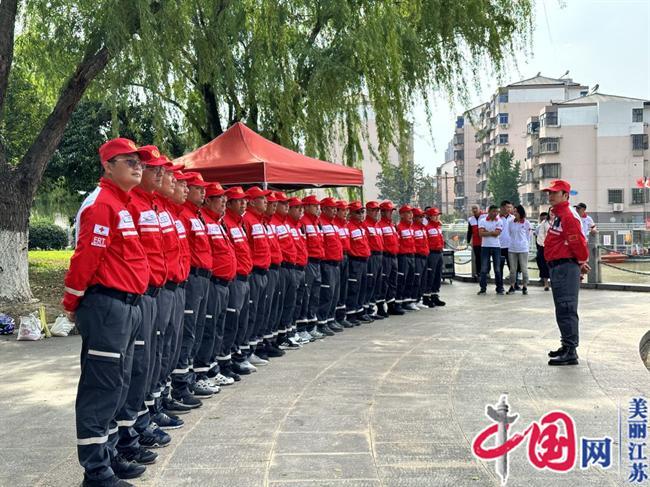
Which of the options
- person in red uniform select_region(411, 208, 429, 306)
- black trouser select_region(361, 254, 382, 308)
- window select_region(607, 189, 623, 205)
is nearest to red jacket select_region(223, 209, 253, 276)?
black trouser select_region(361, 254, 382, 308)

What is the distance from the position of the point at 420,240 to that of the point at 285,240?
196 inches

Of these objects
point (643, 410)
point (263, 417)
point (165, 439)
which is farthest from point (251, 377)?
point (643, 410)

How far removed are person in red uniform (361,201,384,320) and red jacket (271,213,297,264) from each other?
122 inches

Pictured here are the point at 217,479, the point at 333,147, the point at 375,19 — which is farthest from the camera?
the point at 333,147

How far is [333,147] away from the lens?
17.4m

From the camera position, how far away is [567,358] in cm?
871

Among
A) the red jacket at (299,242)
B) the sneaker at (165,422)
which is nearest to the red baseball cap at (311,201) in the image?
the red jacket at (299,242)

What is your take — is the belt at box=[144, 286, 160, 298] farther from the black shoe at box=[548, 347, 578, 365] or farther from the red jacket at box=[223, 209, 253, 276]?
the black shoe at box=[548, 347, 578, 365]

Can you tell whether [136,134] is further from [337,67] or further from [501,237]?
[501,237]

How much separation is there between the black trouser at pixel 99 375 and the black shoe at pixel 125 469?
27cm

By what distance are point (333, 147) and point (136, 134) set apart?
612 cm

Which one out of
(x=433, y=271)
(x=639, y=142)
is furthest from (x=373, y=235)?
(x=639, y=142)

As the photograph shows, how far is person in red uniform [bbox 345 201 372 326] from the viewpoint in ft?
41.1

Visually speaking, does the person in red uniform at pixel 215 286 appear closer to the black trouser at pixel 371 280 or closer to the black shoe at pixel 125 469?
the black shoe at pixel 125 469
